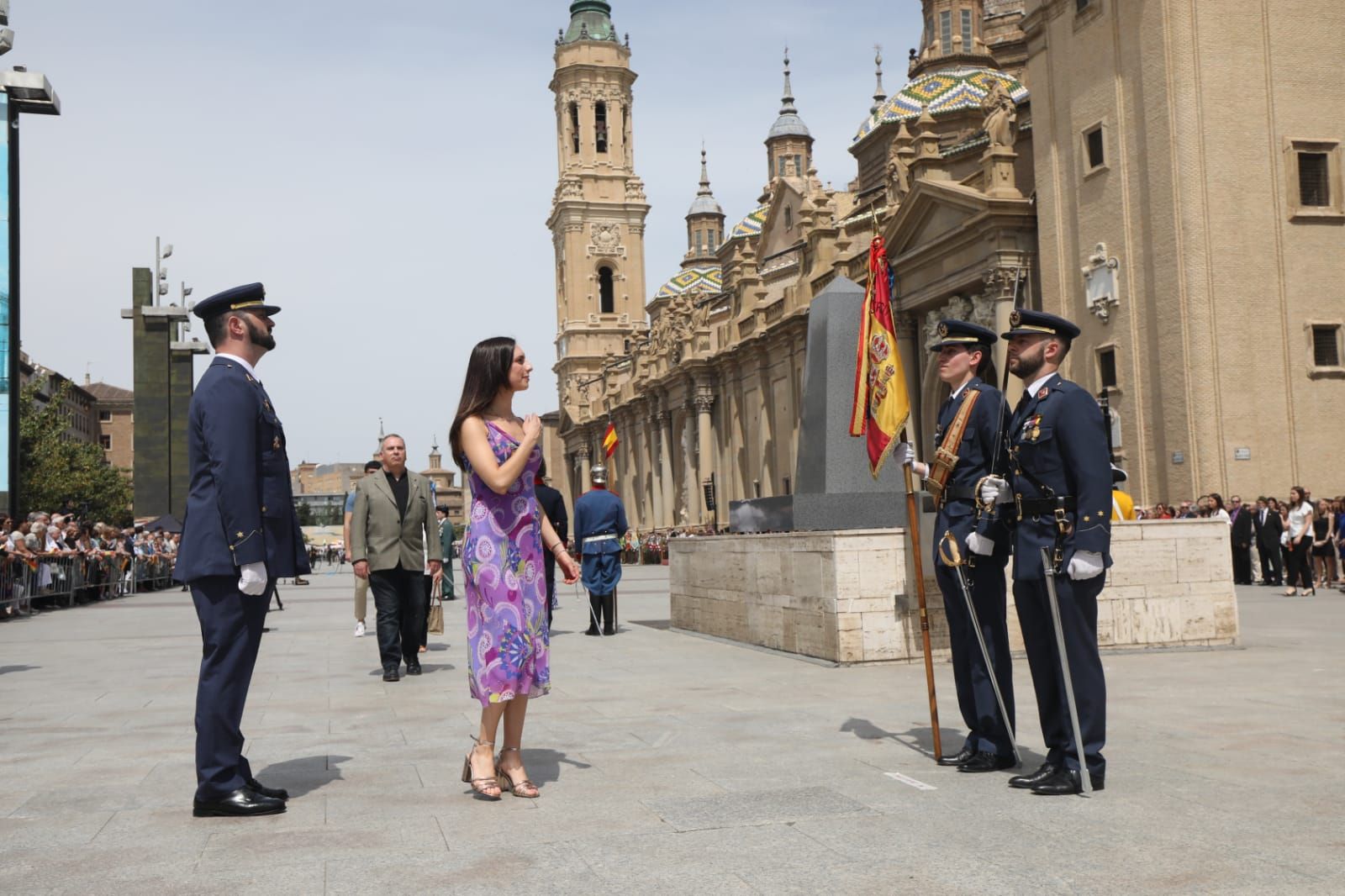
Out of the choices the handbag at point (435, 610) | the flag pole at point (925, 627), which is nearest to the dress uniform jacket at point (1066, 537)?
the flag pole at point (925, 627)

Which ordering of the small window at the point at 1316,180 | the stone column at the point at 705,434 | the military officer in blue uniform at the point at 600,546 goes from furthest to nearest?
the stone column at the point at 705,434 < the small window at the point at 1316,180 < the military officer in blue uniform at the point at 600,546

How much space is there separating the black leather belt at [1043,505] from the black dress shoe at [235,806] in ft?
11.1

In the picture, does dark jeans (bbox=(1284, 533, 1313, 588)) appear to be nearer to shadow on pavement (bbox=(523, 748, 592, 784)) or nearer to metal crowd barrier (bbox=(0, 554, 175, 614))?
shadow on pavement (bbox=(523, 748, 592, 784))

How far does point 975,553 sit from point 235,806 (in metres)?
3.42

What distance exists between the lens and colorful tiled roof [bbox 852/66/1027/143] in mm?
45938

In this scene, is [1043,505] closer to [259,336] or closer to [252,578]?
[252,578]

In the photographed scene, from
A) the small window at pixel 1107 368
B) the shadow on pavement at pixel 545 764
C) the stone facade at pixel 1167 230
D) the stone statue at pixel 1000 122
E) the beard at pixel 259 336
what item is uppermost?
the stone statue at pixel 1000 122

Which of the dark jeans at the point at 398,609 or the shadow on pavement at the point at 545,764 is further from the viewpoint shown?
the dark jeans at the point at 398,609

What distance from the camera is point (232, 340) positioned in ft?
18.9

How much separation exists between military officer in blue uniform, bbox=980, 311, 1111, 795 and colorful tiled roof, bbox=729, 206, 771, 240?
66713 millimetres

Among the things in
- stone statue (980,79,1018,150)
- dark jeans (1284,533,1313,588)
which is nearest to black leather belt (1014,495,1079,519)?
dark jeans (1284,533,1313,588)

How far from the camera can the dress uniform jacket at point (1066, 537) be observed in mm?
5410

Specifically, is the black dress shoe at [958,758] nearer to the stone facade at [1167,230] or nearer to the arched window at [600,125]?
the stone facade at [1167,230]

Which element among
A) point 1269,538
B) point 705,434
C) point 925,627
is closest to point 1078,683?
point 925,627
